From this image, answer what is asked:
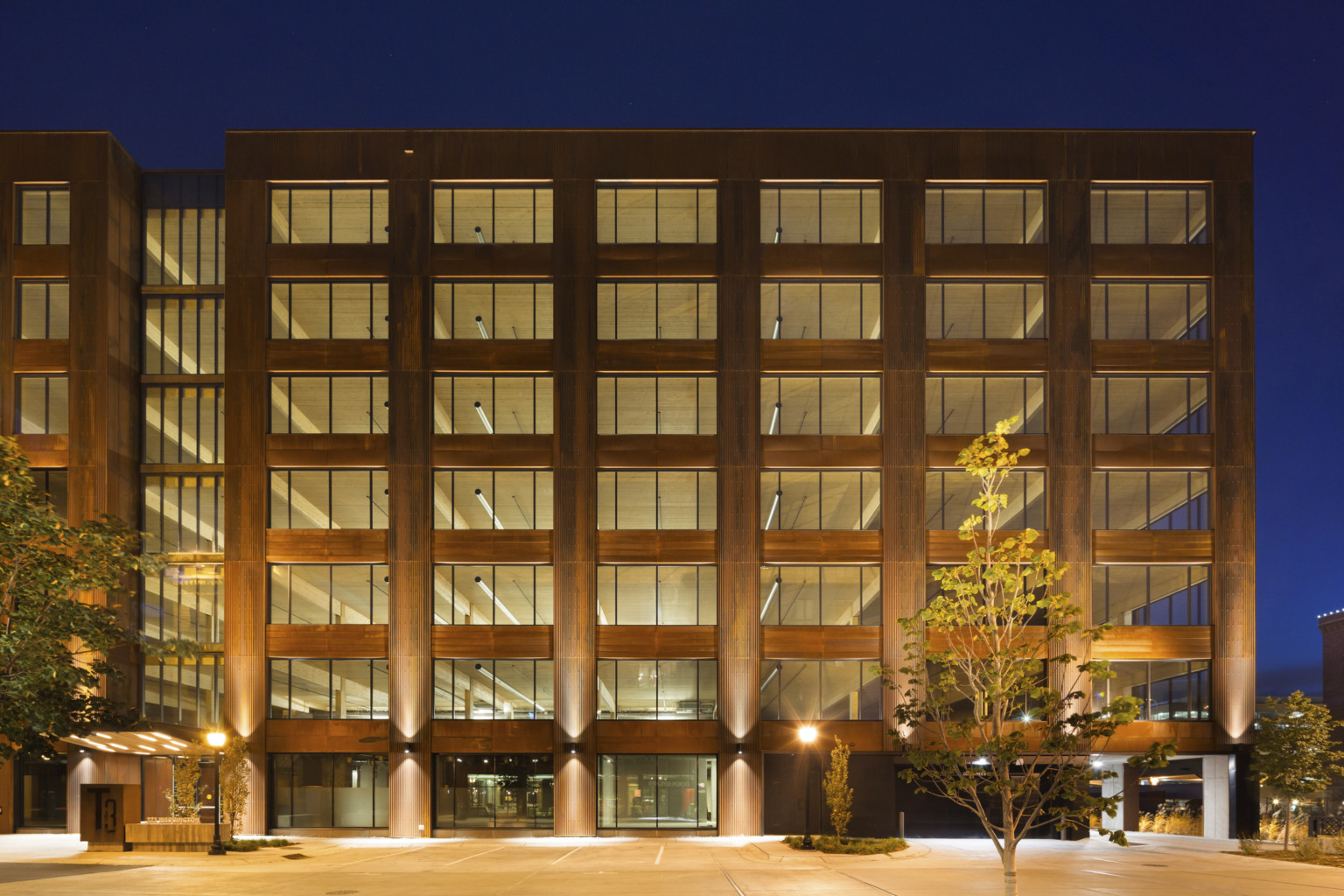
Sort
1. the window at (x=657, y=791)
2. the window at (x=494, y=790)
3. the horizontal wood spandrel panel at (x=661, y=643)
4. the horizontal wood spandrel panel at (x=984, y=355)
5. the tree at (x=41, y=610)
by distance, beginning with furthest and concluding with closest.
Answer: the horizontal wood spandrel panel at (x=984, y=355)
the horizontal wood spandrel panel at (x=661, y=643)
the window at (x=657, y=791)
the window at (x=494, y=790)
the tree at (x=41, y=610)

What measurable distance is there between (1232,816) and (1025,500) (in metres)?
14.4

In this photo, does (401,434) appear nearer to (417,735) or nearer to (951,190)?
(417,735)

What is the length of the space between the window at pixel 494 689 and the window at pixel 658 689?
223cm

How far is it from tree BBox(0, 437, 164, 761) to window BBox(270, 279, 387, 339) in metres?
→ 22.3

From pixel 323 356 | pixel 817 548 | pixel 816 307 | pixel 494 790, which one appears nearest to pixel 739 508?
pixel 817 548

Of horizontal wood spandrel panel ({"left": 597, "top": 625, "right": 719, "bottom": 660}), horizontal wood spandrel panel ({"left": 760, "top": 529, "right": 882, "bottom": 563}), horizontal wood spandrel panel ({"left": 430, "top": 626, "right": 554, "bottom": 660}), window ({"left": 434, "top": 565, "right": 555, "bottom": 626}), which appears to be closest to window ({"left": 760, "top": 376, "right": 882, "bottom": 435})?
horizontal wood spandrel panel ({"left": 760, "top": 529, "right": 882, "bottom": 563})

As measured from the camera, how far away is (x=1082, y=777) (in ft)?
45.3

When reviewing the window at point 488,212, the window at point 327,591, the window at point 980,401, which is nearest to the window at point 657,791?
the window at point 327,591

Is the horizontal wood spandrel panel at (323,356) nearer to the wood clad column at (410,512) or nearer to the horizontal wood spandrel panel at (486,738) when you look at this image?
the wood clad column at (410,512)

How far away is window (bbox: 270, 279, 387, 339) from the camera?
42562 millimetres

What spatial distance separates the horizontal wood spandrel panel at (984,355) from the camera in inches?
1646

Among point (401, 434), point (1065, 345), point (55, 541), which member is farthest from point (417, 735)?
point (1065, 345)

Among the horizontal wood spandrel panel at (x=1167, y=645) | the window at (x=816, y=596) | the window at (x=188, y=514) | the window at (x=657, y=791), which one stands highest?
the window at (x=188, y=514)

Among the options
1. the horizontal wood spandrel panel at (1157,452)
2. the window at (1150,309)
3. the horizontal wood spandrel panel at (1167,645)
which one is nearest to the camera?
the horizontal wood spandrel panel at (1167,645)
